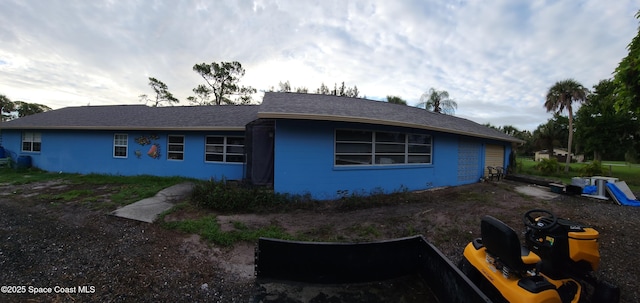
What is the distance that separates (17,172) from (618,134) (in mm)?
37824

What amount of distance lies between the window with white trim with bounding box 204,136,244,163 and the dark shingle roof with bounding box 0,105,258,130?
2.00 feet

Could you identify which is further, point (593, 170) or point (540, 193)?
point (593, 170)

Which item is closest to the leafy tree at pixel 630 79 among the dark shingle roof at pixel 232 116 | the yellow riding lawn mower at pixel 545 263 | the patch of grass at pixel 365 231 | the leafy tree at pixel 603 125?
the yellow riding lawn mower at pixel 545 263

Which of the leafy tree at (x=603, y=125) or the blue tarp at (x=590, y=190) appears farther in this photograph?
the leafy tree at (x=603, y=125)

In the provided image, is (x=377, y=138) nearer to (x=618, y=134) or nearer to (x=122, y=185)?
(x=122, y=185)

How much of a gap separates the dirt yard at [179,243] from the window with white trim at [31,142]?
270 inches

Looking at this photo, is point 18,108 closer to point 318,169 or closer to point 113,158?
point 113,158

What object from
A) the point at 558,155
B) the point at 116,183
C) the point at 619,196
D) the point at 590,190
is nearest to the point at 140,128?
the point at 116,183

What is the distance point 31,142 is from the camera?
41.2ft

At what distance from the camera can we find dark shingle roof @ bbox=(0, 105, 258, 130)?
10.4 m

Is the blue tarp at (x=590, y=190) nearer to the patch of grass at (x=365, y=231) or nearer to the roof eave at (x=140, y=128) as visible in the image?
the patch of grass at (x=365, y=231)

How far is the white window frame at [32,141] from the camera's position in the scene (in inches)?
486

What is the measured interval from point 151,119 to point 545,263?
14.2 metres

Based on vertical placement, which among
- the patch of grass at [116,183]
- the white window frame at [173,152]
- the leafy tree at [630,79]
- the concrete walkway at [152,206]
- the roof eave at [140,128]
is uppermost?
the leafy tree at [630,79]
